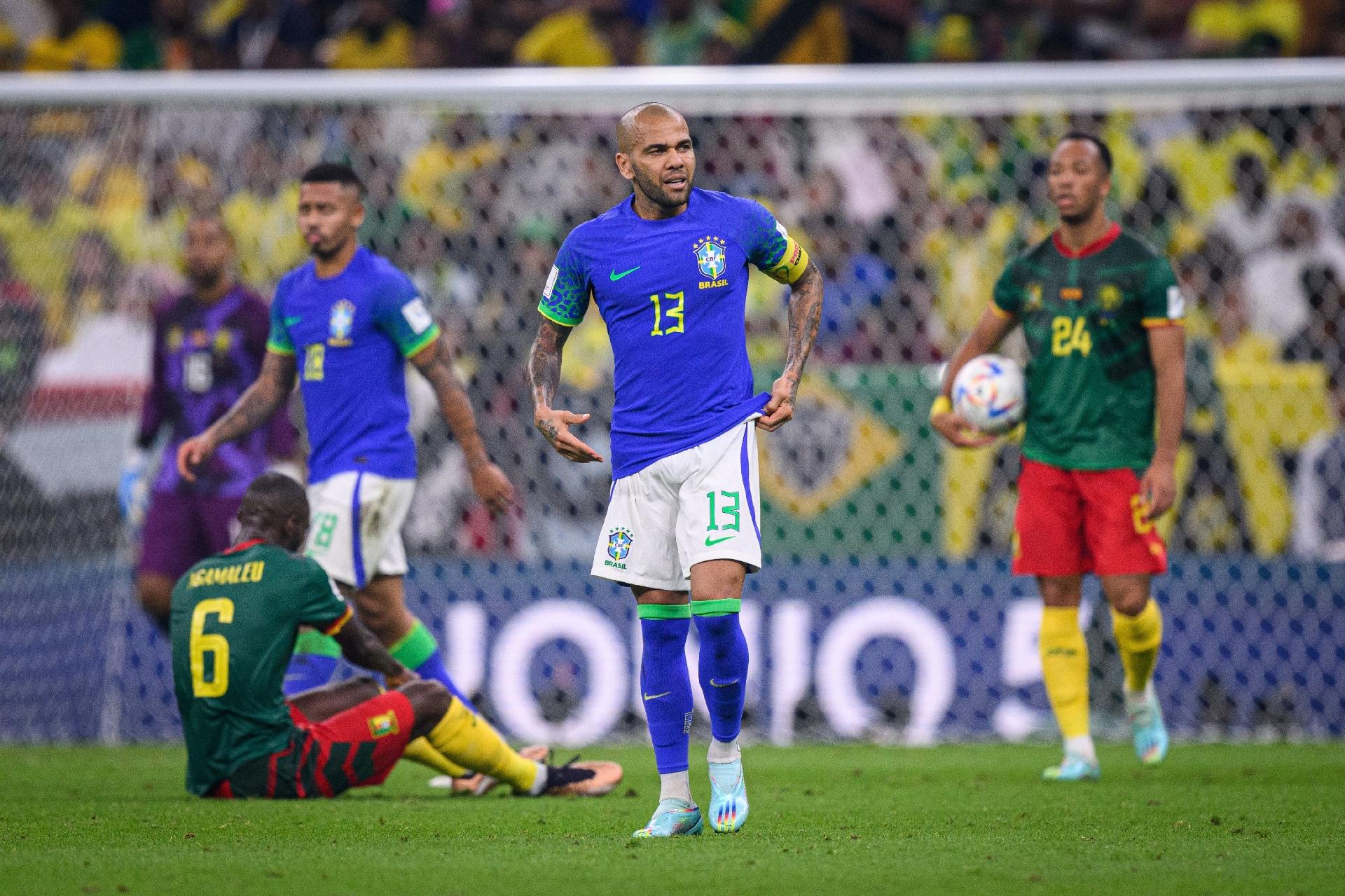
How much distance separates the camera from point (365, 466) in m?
6.84

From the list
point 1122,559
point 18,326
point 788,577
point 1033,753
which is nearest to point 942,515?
point 788,577

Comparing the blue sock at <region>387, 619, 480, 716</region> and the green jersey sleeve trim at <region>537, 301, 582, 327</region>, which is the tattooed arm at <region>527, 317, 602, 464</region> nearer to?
the green jersey sleeve trim at <region>537, 301, 582, 327</region>

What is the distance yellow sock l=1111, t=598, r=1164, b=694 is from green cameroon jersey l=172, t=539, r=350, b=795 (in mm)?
3165

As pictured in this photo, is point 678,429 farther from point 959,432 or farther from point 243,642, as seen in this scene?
point 959,432

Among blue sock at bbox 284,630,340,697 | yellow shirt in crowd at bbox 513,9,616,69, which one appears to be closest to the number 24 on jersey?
blue sock at bbox 284,630,340,697

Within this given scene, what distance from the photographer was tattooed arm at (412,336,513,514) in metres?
6.54

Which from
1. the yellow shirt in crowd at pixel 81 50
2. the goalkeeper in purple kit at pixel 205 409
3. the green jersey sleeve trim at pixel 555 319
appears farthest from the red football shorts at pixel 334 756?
the yellow shirt in crowd at pixel 81 50

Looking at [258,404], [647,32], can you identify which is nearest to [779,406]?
[258,404]

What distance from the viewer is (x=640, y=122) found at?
516 centimetres

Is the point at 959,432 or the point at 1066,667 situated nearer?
the point at 1066,667

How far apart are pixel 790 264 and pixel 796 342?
10.1 inches

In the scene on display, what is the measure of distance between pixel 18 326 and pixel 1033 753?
20.3 ft

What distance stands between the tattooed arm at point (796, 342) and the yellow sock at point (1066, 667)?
218 centimetres

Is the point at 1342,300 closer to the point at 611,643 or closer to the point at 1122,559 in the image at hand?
the point at 1122,559
